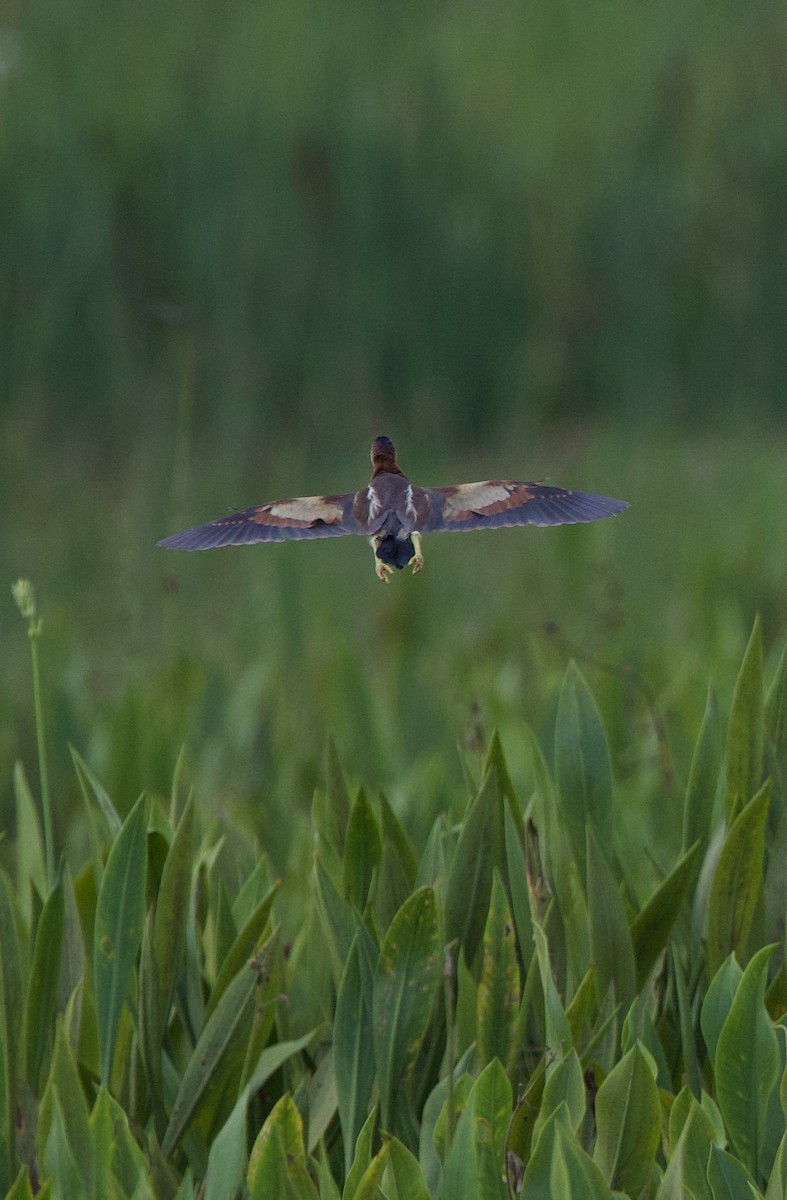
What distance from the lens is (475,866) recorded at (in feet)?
4.82

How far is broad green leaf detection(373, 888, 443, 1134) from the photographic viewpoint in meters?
1.30

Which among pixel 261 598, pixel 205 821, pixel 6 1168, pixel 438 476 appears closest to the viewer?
pixel 6 1168

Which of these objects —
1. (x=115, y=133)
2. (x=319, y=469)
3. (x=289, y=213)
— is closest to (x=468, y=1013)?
(x=319, y=469)

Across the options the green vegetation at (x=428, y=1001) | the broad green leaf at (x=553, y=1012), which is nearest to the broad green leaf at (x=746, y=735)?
the green vegetation at (x=428, y=1001)

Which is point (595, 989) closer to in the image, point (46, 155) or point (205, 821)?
point (205, 821)

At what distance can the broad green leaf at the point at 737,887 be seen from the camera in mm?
1418

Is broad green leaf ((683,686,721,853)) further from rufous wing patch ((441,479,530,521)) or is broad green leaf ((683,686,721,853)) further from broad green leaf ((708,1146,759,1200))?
rufous wing patch ((441,479,530,521))

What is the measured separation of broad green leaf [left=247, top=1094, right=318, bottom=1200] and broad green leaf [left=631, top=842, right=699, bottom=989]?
462 mm

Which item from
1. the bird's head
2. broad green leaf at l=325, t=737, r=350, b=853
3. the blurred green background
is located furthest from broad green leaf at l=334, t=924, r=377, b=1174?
the blurred green background

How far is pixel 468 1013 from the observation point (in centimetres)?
144

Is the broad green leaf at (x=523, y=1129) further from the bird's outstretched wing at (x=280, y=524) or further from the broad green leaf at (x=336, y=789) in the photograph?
the bird's outstretched wing at (x=280, y=524)

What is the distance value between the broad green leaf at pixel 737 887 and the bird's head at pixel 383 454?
2.32 ft

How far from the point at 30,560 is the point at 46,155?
248cm

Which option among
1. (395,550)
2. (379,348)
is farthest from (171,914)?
(379,348)
